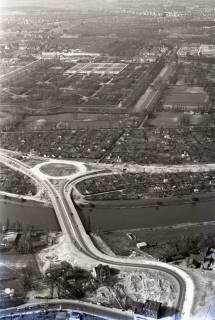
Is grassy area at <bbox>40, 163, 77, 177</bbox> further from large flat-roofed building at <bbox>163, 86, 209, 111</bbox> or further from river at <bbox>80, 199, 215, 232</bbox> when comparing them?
large flat-roofed building at <bbox>163, 86, 209, 111</bbox>

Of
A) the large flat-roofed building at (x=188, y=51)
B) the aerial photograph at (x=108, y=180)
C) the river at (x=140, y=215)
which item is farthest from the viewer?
the large flat-roofed building at (x=188, y=51)

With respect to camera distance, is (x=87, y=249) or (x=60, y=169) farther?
(x=60, y=169)

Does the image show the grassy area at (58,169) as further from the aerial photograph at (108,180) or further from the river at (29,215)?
the river at (29,215)

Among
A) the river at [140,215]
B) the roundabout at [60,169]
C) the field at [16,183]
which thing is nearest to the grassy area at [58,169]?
the roundabout at [60,169]

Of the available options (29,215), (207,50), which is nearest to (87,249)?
(29,215)

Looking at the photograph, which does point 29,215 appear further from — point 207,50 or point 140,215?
point 207,50

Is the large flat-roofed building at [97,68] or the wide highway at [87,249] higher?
the large flat-roofed building at [97,68]

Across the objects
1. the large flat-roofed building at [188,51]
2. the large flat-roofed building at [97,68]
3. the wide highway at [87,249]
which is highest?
the large flat-roofed building at [188,51]
